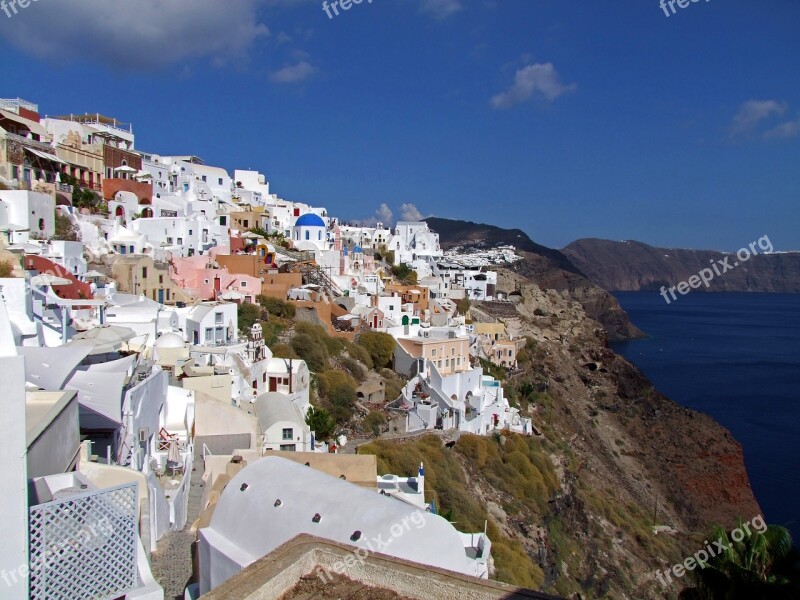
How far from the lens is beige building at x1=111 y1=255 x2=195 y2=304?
2246cm

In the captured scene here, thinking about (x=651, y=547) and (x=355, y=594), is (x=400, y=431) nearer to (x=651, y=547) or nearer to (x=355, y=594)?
(x=651, y=547)

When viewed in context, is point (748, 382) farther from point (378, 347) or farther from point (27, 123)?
point (27, 123)

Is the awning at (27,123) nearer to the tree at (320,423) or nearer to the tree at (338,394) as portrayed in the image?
the tree at (338,394)

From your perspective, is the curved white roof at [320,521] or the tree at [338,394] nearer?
the curved white roof at [320,521]

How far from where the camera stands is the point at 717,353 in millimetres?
70062

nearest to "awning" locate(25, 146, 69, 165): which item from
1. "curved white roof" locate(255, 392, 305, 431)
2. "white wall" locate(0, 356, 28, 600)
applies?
"curved white roof" locate(255, 392, 305, 431)

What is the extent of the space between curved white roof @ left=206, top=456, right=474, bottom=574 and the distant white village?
0.03 meters

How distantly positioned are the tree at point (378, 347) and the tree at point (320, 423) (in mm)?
7726

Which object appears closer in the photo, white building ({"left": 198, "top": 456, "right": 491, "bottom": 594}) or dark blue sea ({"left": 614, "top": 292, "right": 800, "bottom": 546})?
white building ({"left": 198, "top": 456, "right": 491, "bottom": 594})

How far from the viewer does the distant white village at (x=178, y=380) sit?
5.68m

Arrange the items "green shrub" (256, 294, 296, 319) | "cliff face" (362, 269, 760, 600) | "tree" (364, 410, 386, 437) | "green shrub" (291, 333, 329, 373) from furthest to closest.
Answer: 1. "green shrub" (256, 294, 296, 319)
2. "green shrub" (291, 333, 329, 373)
3. "tree" (364, 410, 386, 437)
4. "cliff face" (362, 269, 760, 600)

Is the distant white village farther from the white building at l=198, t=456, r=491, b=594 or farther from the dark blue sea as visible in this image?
the dark blue sea

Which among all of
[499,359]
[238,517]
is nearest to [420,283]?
[499,359]

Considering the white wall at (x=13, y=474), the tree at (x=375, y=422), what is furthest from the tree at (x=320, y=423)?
the white wall at (x=13, y=474)
